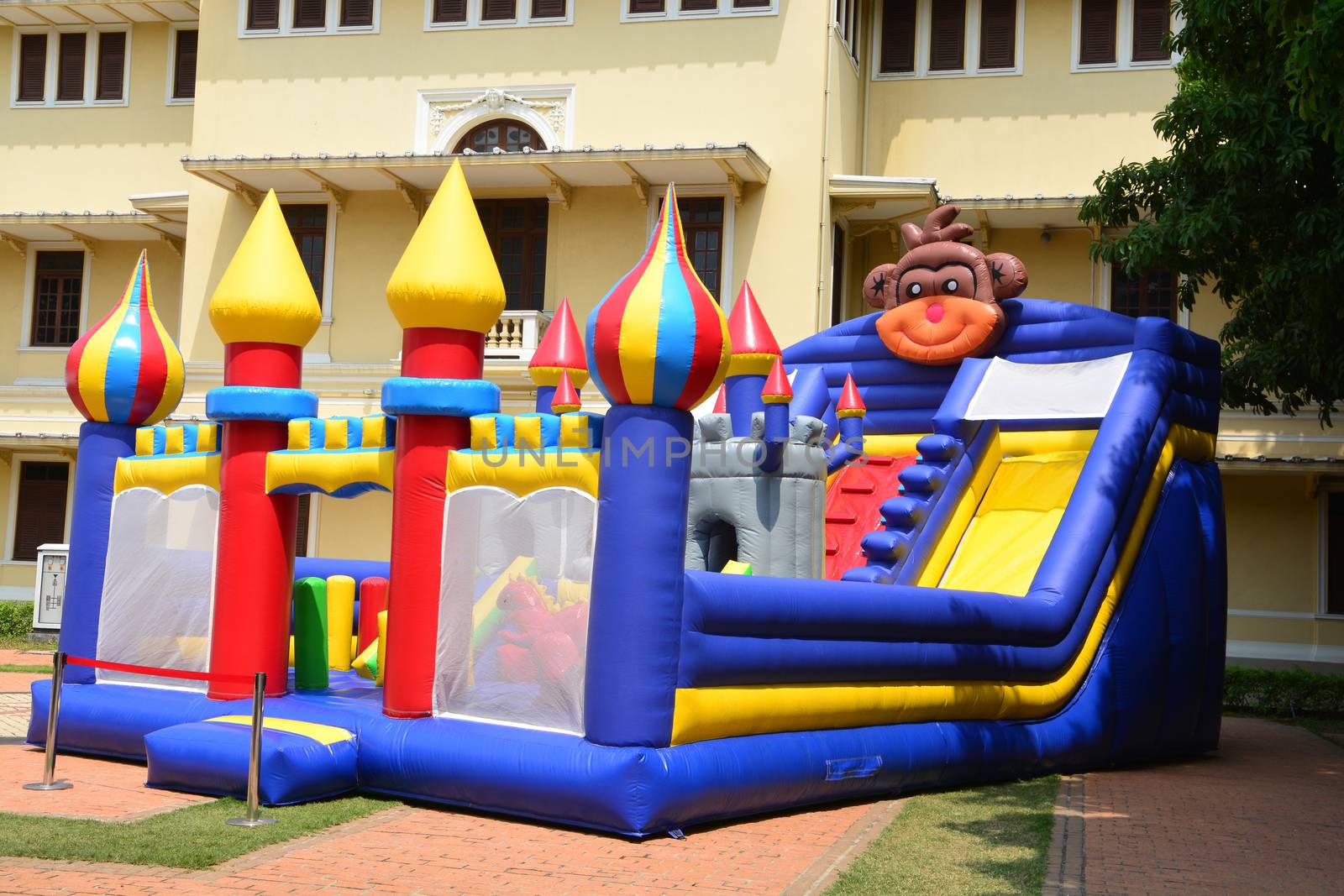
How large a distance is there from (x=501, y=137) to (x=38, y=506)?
980 cm

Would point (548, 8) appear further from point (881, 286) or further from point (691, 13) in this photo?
point (881, 286)

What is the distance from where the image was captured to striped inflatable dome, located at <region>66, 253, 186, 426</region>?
34.3 feet

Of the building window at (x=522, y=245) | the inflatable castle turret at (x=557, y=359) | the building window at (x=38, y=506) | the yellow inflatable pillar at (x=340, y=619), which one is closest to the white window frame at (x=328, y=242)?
the building window at (x=522, y=245)

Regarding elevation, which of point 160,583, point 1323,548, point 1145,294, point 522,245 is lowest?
point 160,583

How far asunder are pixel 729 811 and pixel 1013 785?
2733 mm

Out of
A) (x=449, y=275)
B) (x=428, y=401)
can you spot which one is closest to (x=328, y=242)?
(x=449, y=275)

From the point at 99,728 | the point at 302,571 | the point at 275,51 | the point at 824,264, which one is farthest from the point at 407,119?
the point at 99,728

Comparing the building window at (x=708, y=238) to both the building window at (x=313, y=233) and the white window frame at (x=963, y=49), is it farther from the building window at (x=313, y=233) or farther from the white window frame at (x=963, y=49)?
the building window at (x=313, y=233)

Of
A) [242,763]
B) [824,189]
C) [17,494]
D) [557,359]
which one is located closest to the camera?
[242,763]

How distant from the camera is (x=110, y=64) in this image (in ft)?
78.4

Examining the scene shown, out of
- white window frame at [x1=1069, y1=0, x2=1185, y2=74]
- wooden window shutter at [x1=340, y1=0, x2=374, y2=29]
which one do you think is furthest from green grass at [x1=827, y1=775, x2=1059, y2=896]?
wooden window shutter at [x1=340, y1=0, x2=374, y2=29]

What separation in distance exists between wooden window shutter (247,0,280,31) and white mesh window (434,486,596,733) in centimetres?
1473

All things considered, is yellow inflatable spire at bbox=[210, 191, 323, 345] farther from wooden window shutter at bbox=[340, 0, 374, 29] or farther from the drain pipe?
wooden window shutter at bbox=[340, 0, 374, 29]

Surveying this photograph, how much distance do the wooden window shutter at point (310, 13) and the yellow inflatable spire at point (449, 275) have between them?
13263mm
